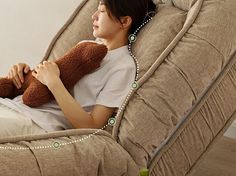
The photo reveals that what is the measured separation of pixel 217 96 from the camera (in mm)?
1397

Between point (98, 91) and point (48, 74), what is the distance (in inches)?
6.6

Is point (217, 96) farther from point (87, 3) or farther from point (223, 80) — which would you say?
point (87, 3)

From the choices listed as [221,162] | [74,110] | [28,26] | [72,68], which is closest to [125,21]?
[72,68]

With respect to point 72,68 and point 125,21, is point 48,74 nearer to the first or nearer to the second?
point 72,68

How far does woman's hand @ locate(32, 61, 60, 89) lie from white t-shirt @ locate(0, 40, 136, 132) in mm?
83

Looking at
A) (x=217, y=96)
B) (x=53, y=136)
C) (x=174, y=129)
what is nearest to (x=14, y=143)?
(x=53, y=136)

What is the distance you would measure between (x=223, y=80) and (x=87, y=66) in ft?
1.41

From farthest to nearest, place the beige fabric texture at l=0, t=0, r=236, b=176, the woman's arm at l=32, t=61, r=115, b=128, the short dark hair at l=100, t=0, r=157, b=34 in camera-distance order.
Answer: the short dark hair at l=100, t=0, r=157, b=34, the woman's arm at l=32, t=61, r=115, b=128, the beige fabric texture at l=0, t=0, r=236, b=176

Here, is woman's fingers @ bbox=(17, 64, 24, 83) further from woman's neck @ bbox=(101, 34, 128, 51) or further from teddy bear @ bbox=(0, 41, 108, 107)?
woman's neck @ bbox=(101, 34, 128, 51)

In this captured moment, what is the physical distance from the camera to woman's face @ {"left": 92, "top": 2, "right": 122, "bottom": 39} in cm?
163

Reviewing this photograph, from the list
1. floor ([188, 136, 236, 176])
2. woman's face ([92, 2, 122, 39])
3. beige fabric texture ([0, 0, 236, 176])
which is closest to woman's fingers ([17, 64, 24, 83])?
woman's face ([92, 2, 122, 39])

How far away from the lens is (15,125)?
1399mm

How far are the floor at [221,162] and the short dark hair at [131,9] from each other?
0.66 metres

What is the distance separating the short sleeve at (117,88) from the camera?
1.49 metres
